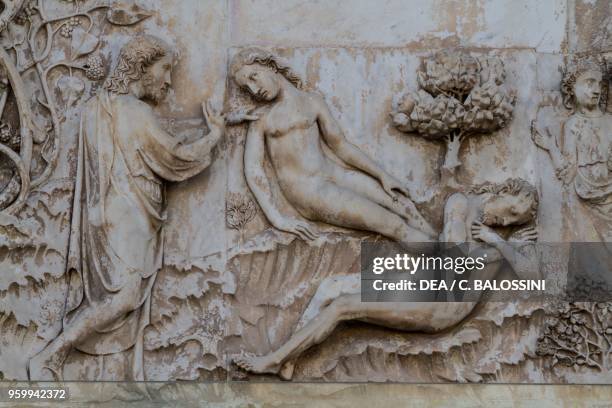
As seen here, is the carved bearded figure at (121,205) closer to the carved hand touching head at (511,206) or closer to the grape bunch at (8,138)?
the grape bunch at (8,138)

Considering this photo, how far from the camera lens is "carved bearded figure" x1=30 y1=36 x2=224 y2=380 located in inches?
442

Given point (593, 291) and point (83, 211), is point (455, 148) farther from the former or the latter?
point (83, 211)

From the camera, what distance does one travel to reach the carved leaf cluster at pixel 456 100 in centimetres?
1147

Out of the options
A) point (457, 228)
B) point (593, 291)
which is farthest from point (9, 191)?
point (593, 291)

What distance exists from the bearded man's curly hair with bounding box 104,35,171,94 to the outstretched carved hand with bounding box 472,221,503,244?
2434mm

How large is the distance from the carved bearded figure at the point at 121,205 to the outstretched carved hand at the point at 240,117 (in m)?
0.10

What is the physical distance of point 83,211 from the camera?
1144cm

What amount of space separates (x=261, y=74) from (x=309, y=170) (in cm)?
74

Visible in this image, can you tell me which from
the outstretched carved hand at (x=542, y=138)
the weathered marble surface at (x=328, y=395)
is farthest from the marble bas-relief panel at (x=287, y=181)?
the weathered marble surface at (x=328, y=395)

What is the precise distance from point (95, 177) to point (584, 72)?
11.1 ft

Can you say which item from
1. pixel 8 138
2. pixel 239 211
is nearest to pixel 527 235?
pixel 239 211

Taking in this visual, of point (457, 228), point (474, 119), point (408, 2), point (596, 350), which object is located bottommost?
point (596, 350)

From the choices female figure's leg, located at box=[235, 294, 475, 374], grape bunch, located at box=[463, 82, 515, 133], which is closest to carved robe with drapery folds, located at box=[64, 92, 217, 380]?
female figure's leg, located at box=[235, 294, 475, 374]

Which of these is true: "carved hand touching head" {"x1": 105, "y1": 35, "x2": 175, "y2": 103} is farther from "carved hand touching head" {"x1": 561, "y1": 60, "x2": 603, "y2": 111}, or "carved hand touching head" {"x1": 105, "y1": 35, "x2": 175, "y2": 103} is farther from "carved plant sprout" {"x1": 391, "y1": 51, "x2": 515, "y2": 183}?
"carved hand touching head" {"x1": 561, "y1": 60, "x2": 603, "y2": 111}
